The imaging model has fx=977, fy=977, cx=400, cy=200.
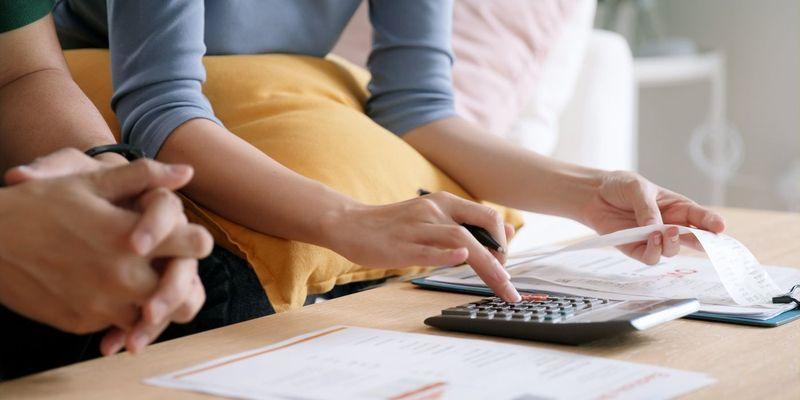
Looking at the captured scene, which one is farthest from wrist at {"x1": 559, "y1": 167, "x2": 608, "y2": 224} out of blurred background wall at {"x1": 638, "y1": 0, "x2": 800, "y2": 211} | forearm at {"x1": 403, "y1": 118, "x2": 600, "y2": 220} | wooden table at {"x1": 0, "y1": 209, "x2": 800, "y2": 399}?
blurred background wall at {"x1": 638, "y1": 0, "x2": 800, "y2": 211}

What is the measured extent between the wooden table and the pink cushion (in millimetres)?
726

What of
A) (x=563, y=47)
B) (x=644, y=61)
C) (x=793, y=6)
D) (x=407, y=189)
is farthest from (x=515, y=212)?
(x=793, y=6)

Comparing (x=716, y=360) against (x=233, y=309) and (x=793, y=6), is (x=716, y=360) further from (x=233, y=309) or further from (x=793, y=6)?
(x=793, y=6)

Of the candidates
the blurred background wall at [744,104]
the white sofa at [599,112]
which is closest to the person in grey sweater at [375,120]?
the white sofa at [599,112]

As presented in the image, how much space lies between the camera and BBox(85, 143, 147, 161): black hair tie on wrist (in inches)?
29.5

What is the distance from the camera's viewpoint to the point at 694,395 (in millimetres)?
548

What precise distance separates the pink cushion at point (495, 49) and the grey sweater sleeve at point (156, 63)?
0.64m

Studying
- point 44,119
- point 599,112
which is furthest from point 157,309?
point 599,112

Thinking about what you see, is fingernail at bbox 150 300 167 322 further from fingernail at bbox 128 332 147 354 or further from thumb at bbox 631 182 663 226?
thumb at bbox 631 182 663 226

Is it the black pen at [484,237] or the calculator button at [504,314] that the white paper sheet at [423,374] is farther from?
the black pen at [484,237]

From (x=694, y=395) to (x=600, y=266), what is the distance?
397 millimetres

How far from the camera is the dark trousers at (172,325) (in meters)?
0.74

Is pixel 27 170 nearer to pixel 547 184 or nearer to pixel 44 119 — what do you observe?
pixel 44 119

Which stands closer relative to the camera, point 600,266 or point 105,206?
point 105,206
